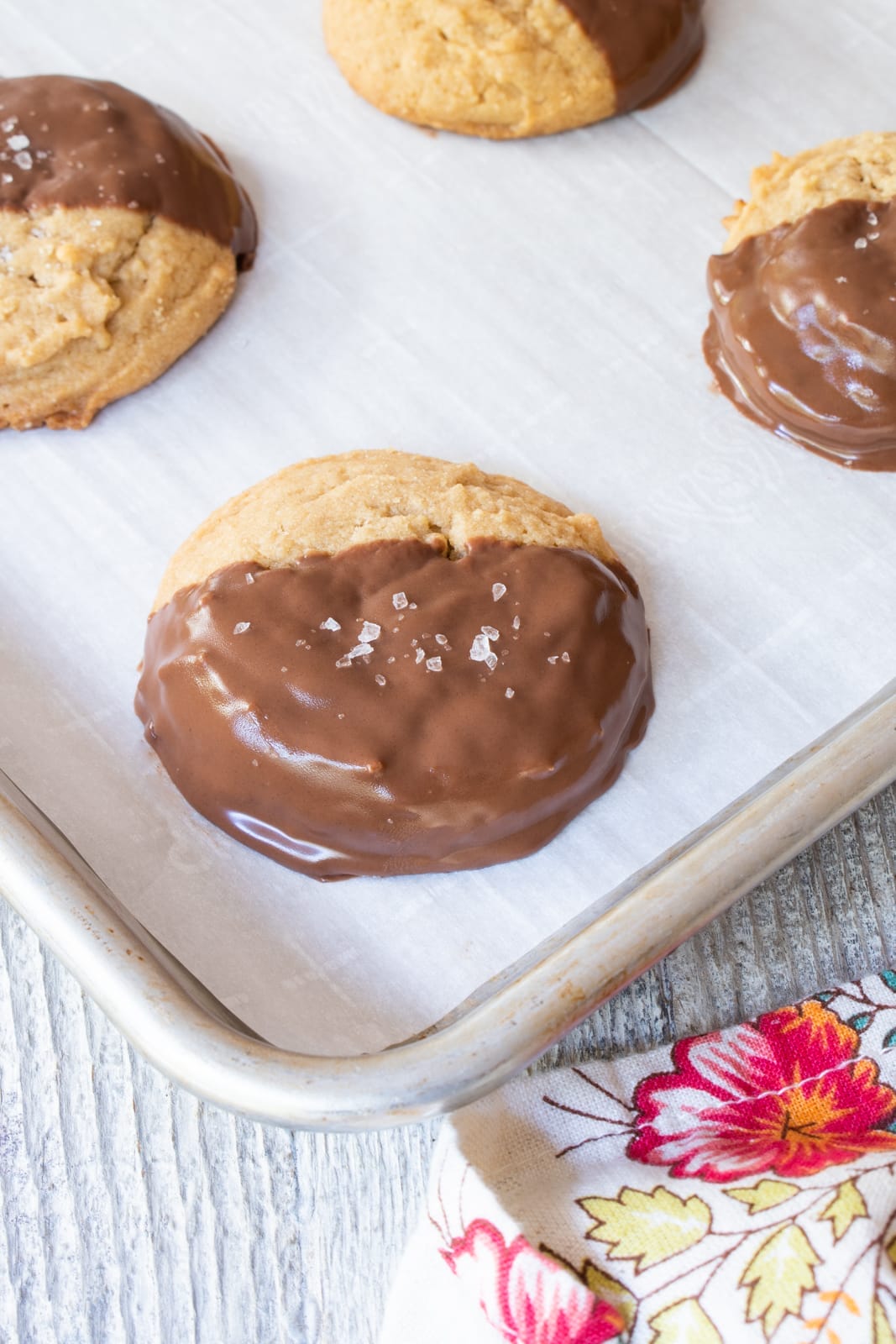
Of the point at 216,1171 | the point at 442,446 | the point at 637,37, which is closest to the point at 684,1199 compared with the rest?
the point at 216,1171

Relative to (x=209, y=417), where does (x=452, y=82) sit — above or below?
above

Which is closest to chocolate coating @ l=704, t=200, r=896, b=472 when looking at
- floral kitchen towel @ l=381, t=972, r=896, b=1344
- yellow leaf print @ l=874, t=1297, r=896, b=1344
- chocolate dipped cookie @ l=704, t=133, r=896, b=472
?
chocolate dipped cookie @ l=704, t=133, r=896, b=472

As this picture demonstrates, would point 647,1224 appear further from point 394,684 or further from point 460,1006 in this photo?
point 394,684

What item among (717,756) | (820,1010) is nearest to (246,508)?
(717,756)

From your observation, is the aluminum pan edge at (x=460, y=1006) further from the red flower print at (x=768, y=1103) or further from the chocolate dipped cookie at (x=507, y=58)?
the chocolate dipped cookie at (x=507, y=58)

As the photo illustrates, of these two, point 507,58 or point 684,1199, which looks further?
point 507,58

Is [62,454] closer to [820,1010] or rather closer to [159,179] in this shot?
[159,179]

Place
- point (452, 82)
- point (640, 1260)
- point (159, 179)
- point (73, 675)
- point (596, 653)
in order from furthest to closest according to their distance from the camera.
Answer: point (452, 82)
point (159, 179)
point (73, 675)
point (596, 653)
point (640, 1260)
